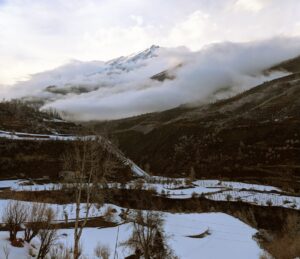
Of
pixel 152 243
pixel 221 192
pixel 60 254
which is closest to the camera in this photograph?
pixel 60 254

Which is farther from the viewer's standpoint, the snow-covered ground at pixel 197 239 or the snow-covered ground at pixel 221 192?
the snow-covered ground at pixel 221 192

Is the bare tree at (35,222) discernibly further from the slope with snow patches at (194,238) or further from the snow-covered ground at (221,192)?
the snow-covered ground at (221,192)

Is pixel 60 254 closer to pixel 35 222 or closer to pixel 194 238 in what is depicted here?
pixel 35 222

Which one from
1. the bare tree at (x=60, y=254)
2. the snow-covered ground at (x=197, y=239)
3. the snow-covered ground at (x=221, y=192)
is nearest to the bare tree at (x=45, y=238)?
the bare tree at (x=60, y=254)

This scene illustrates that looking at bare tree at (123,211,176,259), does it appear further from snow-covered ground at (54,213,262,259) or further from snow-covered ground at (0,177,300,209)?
snow-covered ground at (0,177,300,209)

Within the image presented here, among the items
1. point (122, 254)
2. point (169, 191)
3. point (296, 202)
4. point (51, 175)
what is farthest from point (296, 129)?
point (122, 254)

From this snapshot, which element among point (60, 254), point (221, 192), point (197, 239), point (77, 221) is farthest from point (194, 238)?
point (221, 192)

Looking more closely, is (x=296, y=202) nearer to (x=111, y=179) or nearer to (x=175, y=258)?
(x=111, y=179)

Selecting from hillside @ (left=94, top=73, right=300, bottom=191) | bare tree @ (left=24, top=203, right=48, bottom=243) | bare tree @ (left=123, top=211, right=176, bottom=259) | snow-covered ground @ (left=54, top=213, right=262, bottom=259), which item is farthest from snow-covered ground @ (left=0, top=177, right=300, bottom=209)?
bare tree @ (left=24, top=203, right=48, bottom=243)

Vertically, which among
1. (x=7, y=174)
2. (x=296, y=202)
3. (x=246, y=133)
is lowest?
(x=296, y=202)

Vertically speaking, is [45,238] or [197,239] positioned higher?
[45,238]

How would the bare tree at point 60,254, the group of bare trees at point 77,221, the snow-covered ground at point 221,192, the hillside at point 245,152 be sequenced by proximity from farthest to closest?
the hillside at point 245,152 < the snow-covered ground at point 221,192 < the group of bare trees at point 77,221 < the bare tree at point 60,254
